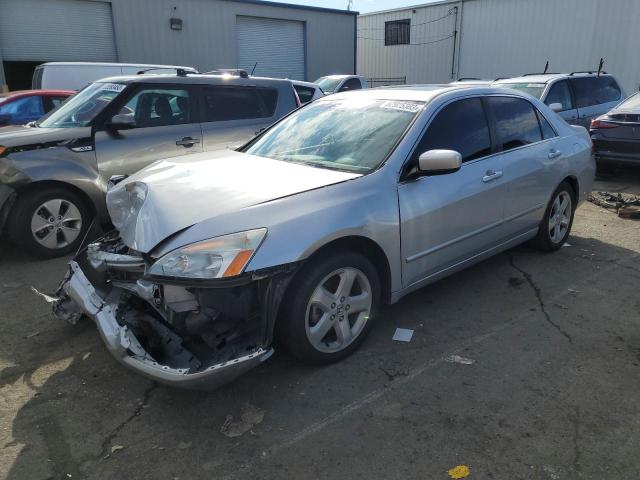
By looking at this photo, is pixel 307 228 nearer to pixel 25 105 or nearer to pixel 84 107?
pixel 84 107

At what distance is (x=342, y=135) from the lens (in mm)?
3803

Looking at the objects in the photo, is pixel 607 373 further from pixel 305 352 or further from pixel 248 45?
pixel 248 45

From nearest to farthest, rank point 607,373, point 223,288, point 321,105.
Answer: point 223,288, point 607,373, point 321,105

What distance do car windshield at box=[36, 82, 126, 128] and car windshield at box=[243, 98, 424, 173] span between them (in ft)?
7.54

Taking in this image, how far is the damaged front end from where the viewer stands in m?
2.59

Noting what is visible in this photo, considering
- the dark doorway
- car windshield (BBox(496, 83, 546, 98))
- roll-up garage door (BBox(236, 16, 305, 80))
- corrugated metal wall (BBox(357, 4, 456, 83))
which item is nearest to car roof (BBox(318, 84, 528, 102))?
car windshield (BBox(496, 83, 546, 98))

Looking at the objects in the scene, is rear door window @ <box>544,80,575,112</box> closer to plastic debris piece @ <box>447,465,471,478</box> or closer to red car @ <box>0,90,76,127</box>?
plastic debris piece @ <box>447,465,471,478</box>

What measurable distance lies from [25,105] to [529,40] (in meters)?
18.5

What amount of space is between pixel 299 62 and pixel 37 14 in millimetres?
9751

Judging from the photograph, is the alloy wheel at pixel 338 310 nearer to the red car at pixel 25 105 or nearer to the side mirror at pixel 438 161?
the side mirror at pixel 438 161

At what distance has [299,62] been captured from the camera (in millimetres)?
21375

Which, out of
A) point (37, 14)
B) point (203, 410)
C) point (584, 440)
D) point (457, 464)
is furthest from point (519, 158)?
point (37, 14)

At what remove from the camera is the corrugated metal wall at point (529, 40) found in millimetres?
18141

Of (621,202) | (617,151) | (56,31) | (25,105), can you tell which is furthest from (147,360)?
(56,31)
